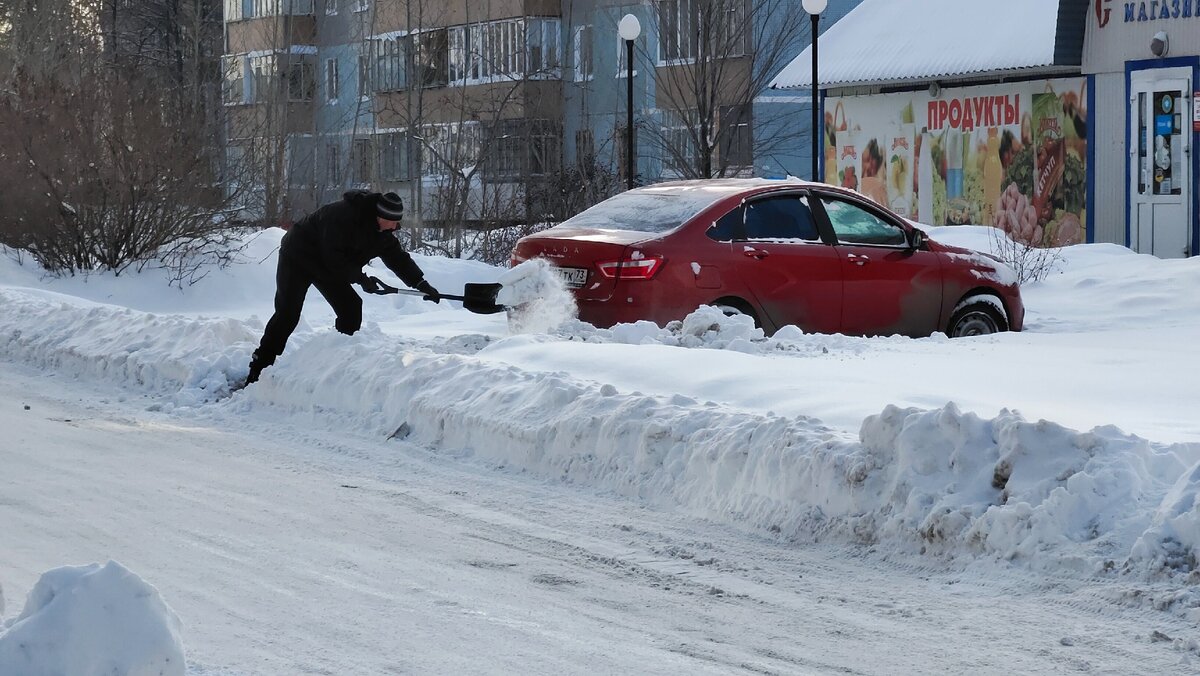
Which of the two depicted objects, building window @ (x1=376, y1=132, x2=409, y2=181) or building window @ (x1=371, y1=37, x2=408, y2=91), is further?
building window @ (x1=376, y1=132, x2=409, y2=181)

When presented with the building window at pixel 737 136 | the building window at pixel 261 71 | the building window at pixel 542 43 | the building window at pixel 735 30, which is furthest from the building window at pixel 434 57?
the building window at pixel 735 30

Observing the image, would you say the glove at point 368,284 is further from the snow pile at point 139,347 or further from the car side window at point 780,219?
the car side window at point 780,219

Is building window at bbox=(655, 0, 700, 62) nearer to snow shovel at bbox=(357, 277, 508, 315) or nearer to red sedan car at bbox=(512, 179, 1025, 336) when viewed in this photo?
red sedan car at bbox=(512, 179, 1025, 336)

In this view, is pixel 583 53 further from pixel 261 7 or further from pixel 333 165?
Result: pixel 261 7

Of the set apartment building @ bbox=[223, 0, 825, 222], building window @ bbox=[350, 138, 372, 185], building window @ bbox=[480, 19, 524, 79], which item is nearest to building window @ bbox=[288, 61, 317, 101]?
apartment building @ bbox=[223, 0, 825, 222]

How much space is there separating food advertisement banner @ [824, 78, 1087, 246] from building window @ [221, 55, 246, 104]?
1530 centimetres

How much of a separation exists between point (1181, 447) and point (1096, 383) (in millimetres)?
3474

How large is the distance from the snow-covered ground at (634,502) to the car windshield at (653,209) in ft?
3.23

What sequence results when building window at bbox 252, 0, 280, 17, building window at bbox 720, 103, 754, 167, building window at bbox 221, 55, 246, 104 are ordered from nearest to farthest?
building window at bbox 720, 103, 754, 167 → building window at bbox 221, 55, 246, 104 → building window at bbox 252, 0, 280, 17

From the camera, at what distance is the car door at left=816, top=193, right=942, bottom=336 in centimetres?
1333

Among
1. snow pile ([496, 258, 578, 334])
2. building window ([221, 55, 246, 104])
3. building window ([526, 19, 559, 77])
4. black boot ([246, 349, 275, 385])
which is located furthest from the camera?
building window ([526, 19, 559, 77])

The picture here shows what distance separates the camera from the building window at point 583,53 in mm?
42750

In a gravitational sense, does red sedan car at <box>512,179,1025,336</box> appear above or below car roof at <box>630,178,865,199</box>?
below

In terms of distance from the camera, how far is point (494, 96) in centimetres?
4234
